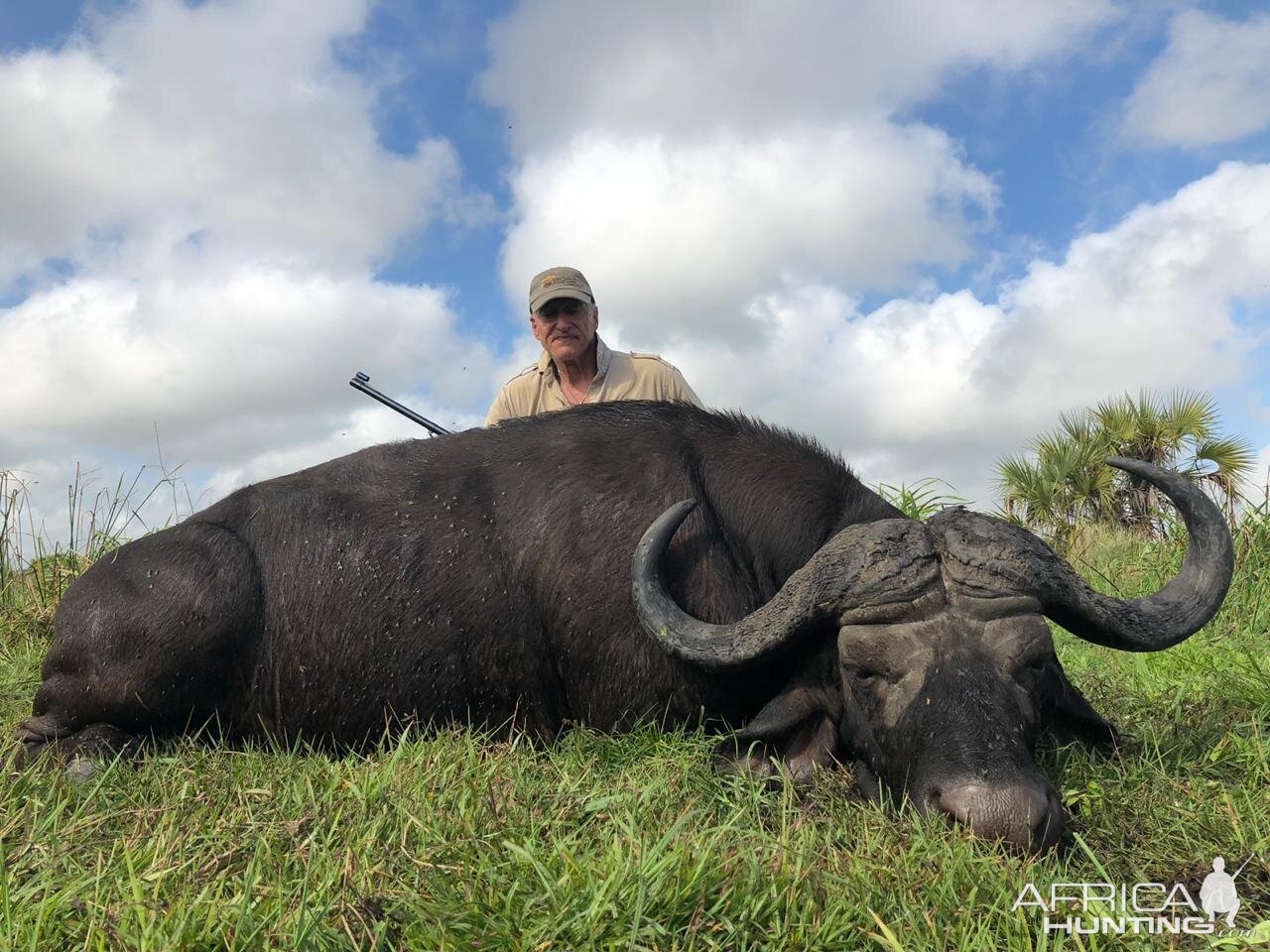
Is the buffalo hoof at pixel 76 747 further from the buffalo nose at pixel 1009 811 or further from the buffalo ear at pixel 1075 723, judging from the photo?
the buffalo ear at pixel 1075 723

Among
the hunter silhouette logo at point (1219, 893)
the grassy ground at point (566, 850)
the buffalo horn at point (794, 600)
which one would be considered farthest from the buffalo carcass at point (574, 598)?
the hunter silhouette logo at point (1219, 893)

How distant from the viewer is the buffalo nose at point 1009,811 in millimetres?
2654

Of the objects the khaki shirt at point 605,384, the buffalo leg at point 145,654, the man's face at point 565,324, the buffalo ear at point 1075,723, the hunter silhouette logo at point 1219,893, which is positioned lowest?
the hunter silhouette logo at point 1219,893

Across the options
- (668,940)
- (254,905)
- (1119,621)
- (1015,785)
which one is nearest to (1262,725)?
(1119,621)

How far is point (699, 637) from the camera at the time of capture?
3.35m

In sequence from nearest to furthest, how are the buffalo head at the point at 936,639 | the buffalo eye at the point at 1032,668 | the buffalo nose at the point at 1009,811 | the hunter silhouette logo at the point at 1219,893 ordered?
the hunter silhouette logo at the point at 1219,893 → the buffalo nose at the point at 1009,811 → the buffalo head at the point at 936,639 → the buffalo eye at the point at 1032,668

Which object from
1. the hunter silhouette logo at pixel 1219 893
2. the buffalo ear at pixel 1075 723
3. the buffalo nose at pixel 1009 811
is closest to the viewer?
the hunter silhouette logo at pixel 1219 893

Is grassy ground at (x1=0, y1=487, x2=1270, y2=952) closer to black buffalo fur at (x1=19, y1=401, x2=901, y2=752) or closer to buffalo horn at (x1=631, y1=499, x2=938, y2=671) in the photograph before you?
black buffalo fur at (x1=19, y1=401, x2=901, y2=752)

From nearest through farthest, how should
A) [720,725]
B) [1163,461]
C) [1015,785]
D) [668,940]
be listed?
1. [668,940]
2. [1015,785]
3. [720,725]
4. [1163,461]

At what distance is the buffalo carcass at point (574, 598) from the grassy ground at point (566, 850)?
0.22m

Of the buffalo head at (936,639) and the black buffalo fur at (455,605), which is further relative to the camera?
the black buffalo fur at (455,605)

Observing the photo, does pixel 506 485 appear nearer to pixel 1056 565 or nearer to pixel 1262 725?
pixel 1056 565

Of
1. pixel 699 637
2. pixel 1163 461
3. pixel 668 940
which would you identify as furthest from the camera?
pixel 1163 461

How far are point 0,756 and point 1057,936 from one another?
12.6 ft
